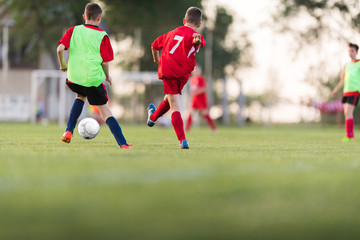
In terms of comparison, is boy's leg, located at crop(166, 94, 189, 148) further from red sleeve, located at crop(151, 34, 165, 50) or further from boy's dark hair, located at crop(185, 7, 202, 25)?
boy's dark hair, located at crop(185, 7, 202, 25)

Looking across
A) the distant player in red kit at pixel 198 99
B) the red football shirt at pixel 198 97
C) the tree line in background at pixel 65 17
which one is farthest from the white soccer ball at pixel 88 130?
the tree line in background at pixel 65 17

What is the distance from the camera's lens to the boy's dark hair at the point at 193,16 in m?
7.04

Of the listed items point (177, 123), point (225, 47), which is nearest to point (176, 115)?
point (177, 123)

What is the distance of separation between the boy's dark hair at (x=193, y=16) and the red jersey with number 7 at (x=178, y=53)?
102 mm

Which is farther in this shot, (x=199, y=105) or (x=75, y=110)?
(x=199, y=105)

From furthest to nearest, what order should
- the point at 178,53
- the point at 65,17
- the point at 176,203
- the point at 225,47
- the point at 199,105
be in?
the point at 225,47 < the point at 65,17 < the point at 199,105 < the point at 178,53 < the point at 176,203

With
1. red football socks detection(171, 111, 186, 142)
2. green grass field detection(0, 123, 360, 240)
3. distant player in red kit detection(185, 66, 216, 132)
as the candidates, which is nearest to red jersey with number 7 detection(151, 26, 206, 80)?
red football socks detection(171, 111, 186, 142)

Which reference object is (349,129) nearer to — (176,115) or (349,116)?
(349,116)

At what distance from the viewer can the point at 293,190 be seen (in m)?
3.17

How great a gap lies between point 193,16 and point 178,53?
0.50 metres

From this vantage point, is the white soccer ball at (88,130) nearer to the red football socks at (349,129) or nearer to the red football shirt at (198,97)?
the red football socks at (349,129)

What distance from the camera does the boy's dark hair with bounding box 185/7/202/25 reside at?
7045mm

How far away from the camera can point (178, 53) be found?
23.1ft

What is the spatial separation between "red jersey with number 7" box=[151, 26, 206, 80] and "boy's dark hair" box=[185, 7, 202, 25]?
0.33ft
